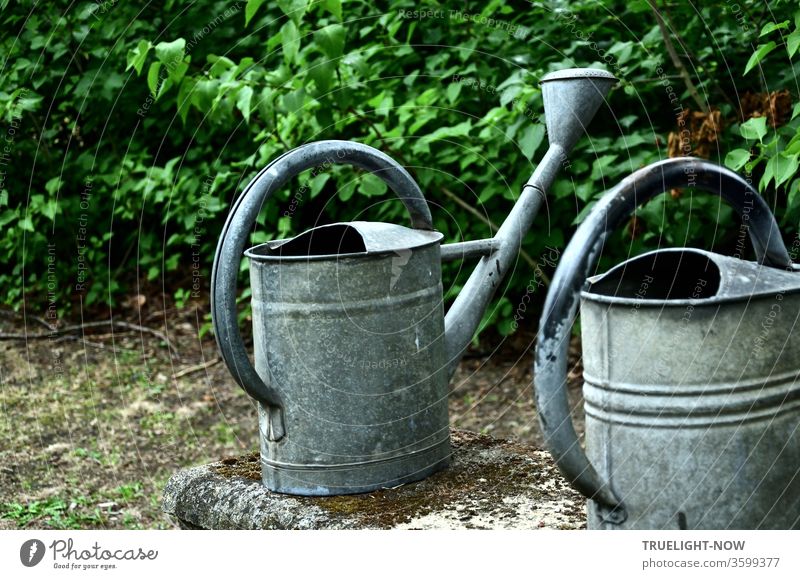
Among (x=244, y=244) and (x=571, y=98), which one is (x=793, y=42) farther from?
(x=244, y=244)

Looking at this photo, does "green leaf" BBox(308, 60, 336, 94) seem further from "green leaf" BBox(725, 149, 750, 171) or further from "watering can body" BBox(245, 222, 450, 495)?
"green leaf" BBox(725, 149, 750, 171)

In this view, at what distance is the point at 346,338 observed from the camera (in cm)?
198

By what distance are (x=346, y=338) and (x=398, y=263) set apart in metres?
0.19

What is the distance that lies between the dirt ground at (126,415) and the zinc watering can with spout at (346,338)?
140 centimetres

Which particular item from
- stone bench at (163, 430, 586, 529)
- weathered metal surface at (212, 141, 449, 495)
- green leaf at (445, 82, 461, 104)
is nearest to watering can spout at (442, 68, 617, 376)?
weathered metal surface at (212, 141, 449, 495)

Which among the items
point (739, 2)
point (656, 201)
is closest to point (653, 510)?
point (656, 201)

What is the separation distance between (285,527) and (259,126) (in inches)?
95.5

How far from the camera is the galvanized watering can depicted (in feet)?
4.76

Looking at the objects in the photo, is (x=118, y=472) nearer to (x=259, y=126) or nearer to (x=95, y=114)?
(x=259, y=126)
